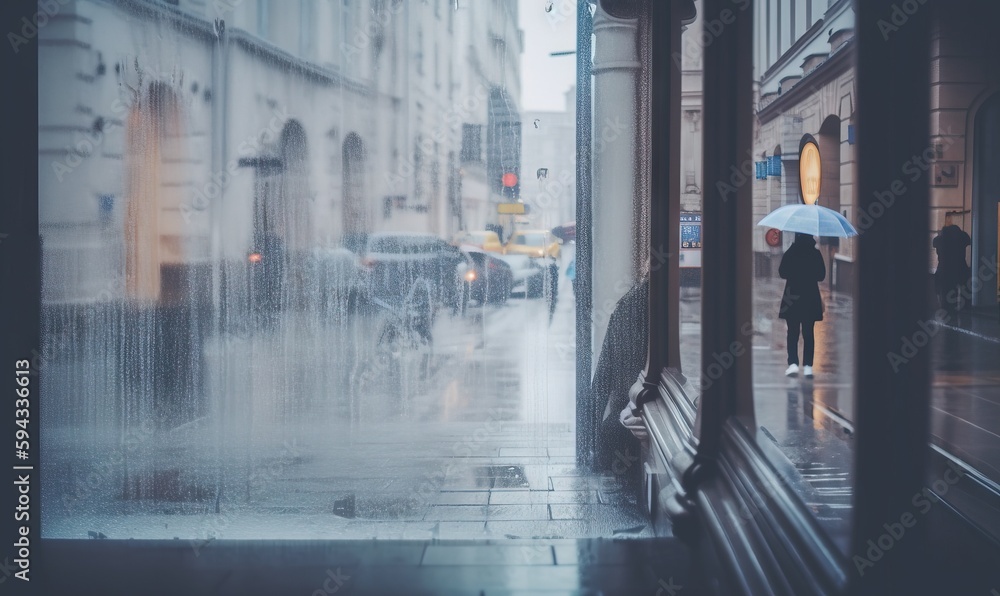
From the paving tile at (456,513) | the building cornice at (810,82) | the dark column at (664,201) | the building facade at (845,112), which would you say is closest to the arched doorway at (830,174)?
the building facade at (845,112)

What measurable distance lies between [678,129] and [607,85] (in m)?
1.17

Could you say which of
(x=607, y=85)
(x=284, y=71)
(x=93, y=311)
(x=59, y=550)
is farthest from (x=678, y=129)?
(x=284, y=71)

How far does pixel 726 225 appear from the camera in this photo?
3.18 meters

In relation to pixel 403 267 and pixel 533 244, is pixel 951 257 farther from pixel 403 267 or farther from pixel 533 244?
pixel 533 244

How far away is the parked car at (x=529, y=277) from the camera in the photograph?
18.1 m

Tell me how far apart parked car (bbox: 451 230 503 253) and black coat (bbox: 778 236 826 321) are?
828 centimetres

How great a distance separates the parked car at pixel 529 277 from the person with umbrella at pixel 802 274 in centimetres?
953

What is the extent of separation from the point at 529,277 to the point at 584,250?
12.8 meters

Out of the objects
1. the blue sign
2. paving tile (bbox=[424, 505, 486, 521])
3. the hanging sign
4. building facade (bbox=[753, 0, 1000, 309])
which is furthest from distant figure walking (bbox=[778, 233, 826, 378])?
the blue sign

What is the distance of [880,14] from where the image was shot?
1684mm

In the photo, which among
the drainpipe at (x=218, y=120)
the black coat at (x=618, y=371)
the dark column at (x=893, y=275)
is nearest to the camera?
the dark column at (x=893, y=275)

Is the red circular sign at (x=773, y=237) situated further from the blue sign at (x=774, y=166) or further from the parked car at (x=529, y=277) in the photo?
the parked car at (x=529, y=277)

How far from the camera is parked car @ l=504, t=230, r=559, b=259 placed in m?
19.1

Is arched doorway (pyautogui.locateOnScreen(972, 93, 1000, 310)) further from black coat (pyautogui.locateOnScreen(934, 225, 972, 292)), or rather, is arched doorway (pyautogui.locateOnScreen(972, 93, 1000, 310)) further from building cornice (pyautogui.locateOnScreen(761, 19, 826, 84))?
building cornice (pyautogui.locateOnScreen(761, 19, 826, 84))
